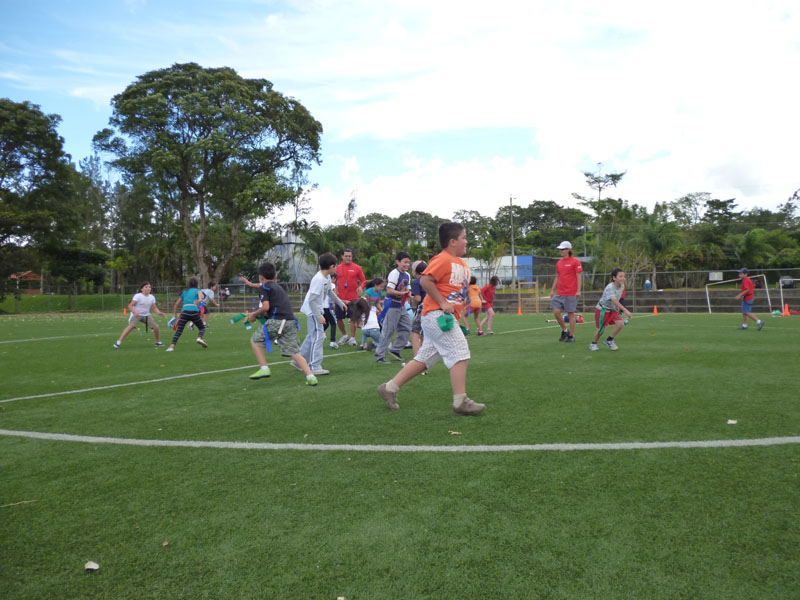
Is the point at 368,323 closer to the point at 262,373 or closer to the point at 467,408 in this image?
the point at 262,373

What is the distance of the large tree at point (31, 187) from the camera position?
40844 mm

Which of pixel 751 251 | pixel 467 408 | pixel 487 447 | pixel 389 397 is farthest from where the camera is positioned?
Result: pixel 751 251

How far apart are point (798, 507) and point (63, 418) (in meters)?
6.35

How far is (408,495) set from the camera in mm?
3424

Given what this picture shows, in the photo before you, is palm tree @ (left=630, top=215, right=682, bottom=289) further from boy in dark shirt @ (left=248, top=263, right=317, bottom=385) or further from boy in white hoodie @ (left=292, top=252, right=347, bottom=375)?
boy in dark shirt @ (left=248, top=263, right=317, bottom=385)

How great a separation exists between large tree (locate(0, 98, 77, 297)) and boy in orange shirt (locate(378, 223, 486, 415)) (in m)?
44.0

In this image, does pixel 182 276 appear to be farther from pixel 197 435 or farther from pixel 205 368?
pixel 197 435

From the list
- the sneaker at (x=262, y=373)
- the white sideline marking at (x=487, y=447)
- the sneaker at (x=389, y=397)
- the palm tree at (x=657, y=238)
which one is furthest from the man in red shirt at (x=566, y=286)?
the palm tree at (x=657, y=238)

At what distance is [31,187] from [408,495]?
51.5m

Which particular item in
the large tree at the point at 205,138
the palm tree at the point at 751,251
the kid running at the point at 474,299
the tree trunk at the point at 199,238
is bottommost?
the kid running at the point at 474,299

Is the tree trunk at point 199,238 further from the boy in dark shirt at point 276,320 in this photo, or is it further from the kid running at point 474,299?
the boy in dark shirt at point 276,320

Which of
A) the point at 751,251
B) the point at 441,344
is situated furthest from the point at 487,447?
the point at 751,251

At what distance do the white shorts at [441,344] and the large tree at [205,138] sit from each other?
117ft

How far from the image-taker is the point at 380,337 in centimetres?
1008
